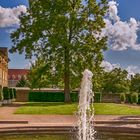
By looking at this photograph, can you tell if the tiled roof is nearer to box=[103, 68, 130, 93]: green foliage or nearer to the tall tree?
box=[103, 68, 130, 93]: green foliage

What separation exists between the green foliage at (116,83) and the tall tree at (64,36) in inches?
1604

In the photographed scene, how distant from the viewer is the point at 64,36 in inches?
1876

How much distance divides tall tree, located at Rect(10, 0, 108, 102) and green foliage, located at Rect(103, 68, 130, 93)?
134 ft

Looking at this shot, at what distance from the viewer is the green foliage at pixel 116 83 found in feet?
295

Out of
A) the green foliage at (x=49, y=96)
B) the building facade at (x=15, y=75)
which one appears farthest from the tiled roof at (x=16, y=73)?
the green foliage at (x=49, y=96)

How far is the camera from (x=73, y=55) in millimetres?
48281

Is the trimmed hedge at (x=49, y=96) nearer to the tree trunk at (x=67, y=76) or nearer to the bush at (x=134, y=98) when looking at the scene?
the bush at (x=134, y=98)

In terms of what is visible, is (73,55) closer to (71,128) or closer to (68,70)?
(68,70)

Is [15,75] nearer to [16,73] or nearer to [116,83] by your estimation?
[16,73]

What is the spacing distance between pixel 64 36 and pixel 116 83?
45927 millimetres

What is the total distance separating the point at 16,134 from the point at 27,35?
29.9 m

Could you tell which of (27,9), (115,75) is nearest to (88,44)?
(27,9)

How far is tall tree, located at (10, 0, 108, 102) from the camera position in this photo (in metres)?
47.6

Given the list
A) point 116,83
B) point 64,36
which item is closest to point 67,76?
point 64,36
